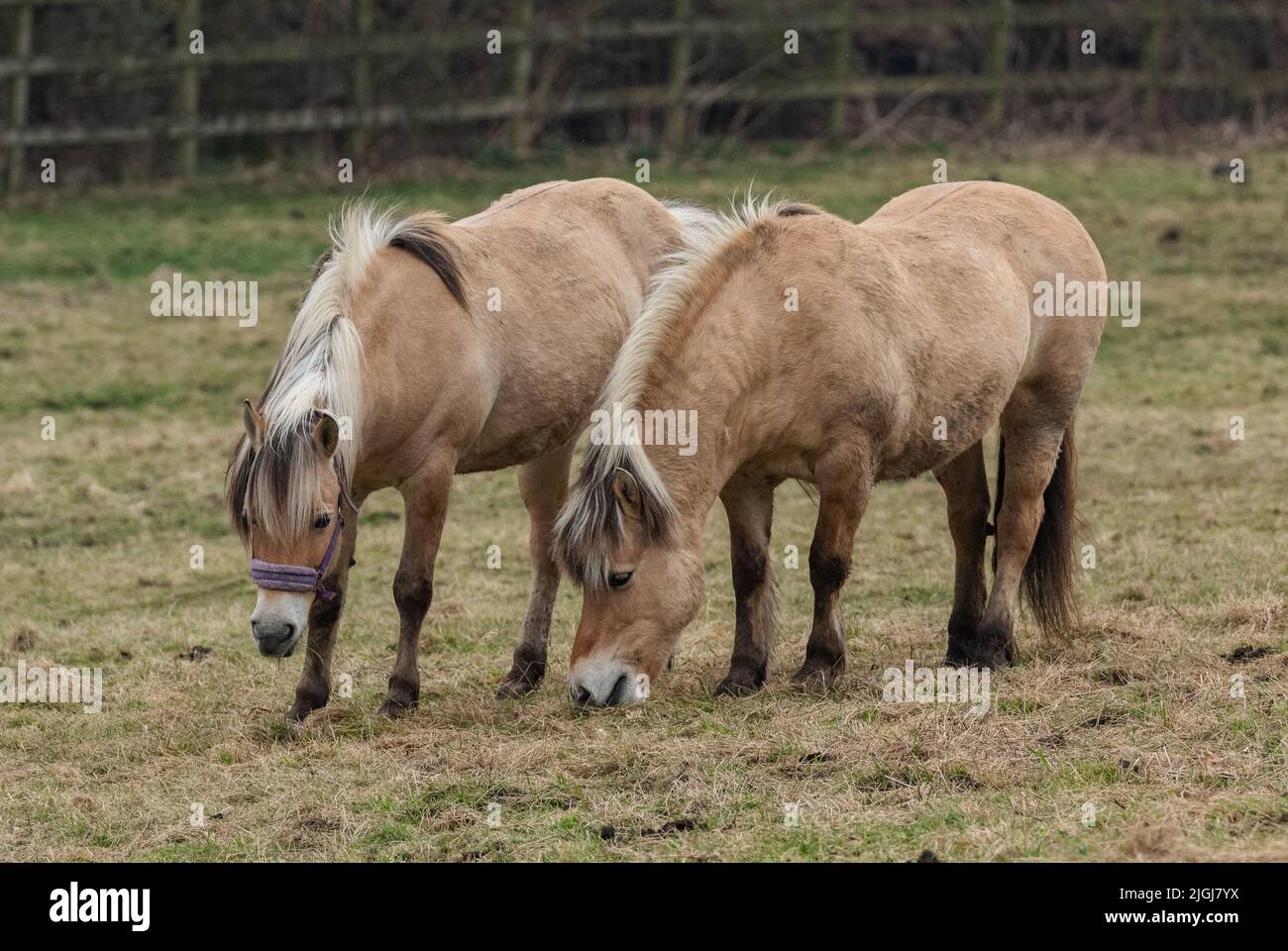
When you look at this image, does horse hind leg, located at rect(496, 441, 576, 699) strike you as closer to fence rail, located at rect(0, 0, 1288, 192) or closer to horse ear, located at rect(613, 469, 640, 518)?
horse ear, located at rect(613, 469, 640, 518)

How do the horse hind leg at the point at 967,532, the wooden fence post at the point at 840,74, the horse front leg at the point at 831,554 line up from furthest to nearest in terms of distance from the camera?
the wooden fence post at the point at 840,74 < the horse hind leg at the point at 967,532 < the horse front leg at the point at 831,554

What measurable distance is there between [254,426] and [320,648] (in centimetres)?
119

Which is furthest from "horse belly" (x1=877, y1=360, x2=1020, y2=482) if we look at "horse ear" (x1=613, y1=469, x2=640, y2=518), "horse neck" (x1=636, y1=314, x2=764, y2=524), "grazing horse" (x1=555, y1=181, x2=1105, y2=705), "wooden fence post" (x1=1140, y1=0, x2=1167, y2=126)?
"wooden fence post" (x1=1140, y1=0, x2=1167, y2=126)

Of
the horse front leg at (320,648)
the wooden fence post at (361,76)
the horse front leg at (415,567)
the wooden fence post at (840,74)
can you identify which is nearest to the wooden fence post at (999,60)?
the wooden fence post at (840,74)

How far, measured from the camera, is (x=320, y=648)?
645cm

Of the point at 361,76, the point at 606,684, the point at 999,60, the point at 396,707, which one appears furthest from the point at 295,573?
the point at 999,60

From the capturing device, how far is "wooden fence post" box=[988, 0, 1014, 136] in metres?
17.4

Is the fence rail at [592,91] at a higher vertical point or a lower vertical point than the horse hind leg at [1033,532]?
higher

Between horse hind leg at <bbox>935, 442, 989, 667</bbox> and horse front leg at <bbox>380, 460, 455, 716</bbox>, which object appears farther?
horse hind leg at <bbox>935, 442, 989, 667</bbox>

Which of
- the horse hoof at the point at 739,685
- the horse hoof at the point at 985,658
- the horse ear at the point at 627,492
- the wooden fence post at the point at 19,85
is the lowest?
the horse hoof at the point at 739,685

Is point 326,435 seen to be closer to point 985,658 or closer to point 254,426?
point 254,426

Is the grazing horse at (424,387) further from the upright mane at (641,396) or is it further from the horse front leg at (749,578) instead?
the horse front leg at (749,578)

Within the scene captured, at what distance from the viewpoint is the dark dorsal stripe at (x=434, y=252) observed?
6.42 m
